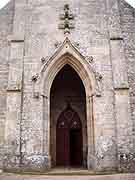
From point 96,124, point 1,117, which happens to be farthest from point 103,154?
point 1,117

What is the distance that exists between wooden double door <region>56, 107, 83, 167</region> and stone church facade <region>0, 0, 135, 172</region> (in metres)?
0.06

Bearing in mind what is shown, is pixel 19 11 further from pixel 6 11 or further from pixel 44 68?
pixel 44 68

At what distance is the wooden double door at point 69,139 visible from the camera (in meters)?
13.5

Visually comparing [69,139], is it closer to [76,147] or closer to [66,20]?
[76,147]

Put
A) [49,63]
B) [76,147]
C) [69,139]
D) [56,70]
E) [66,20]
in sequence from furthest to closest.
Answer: [76,147], [69,139], [66,20], [56,70], [49,63]

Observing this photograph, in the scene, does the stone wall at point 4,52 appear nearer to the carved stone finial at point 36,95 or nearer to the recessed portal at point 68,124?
the carved stone finial at point 36,95

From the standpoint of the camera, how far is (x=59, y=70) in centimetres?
1181

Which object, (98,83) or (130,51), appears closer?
(98,83)

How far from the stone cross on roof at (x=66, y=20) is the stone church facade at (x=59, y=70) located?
5 cm

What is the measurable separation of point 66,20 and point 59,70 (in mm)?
2471

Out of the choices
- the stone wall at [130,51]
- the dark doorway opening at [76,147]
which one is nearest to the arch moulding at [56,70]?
the stone wall at [130,51]

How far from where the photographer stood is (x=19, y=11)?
12.4 meters

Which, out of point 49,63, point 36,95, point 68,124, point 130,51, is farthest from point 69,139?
point 130,51

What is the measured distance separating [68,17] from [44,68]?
295 centimetres
